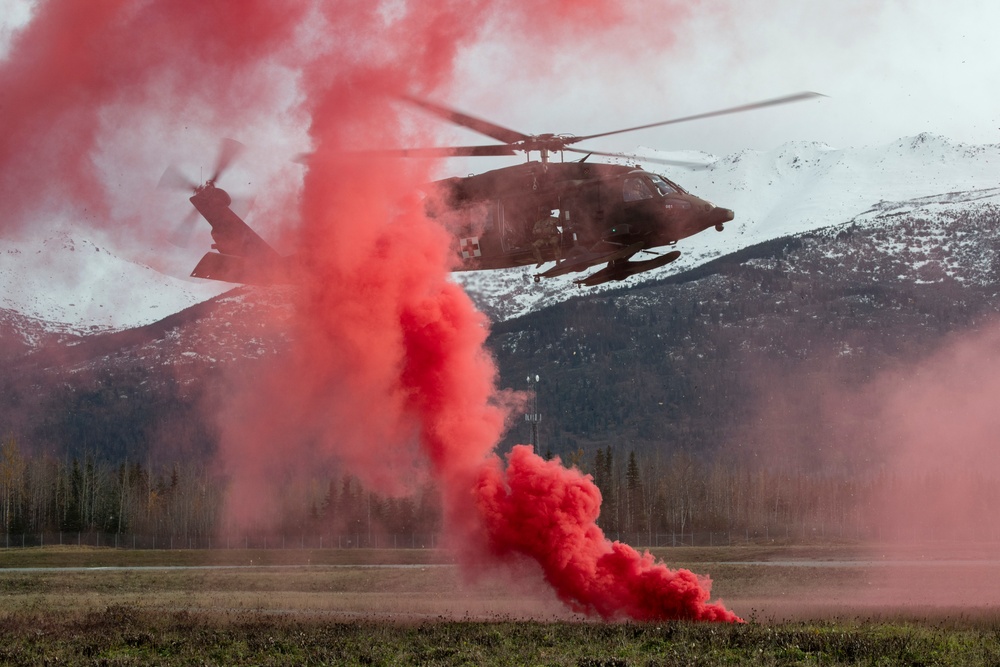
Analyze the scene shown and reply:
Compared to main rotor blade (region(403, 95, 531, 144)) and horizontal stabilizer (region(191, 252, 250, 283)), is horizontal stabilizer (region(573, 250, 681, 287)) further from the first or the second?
Result: horizontal stabilizer (region(191, 252, 250, 283))

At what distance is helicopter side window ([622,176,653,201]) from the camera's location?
140ft

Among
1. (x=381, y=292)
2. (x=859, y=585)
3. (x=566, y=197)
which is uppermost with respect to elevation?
(x=566, y=197)

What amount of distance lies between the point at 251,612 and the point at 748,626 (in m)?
20.2

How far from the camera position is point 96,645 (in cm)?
3622

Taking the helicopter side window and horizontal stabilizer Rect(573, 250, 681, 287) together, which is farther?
the helicopter side window

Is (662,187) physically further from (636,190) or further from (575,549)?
(575,549)

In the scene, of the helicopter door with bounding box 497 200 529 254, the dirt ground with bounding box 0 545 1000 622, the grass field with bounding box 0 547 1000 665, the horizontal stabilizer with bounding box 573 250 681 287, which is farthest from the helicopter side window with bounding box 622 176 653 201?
the grass field with bounding box 0 547 1000 665

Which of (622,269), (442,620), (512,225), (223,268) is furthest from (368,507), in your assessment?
(622,269)

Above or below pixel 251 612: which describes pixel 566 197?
above

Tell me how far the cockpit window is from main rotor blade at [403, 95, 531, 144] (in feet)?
15.8

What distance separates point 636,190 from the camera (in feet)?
140

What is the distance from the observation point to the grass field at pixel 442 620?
3356 centimetres

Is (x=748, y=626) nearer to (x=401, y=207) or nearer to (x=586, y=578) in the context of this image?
(x=586, y=578)

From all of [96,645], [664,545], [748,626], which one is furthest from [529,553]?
[664,545]
